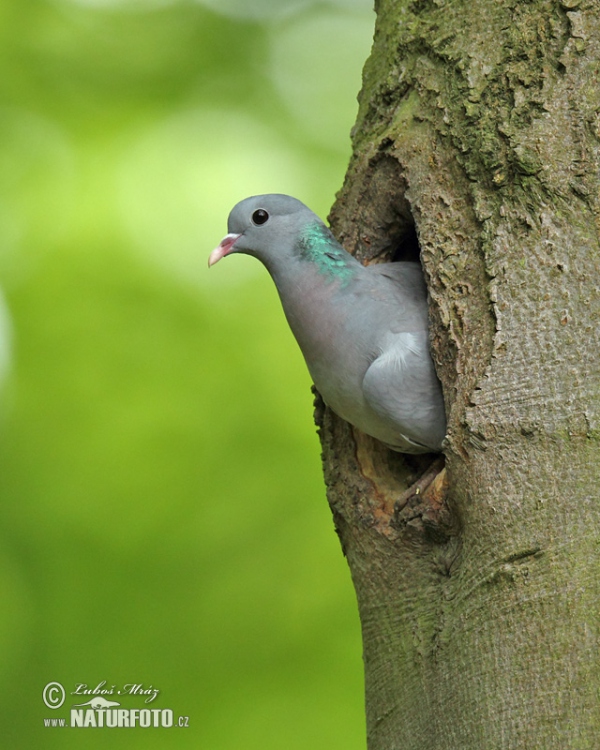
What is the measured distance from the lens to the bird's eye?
2982 mm

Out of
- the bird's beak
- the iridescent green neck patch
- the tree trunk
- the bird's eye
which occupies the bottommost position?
the tree trunk

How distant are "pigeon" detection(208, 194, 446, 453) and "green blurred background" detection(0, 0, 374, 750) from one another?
2292 mm

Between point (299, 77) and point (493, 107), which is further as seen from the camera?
point (299, 77)

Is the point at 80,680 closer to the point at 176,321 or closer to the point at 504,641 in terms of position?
the point at 176,321

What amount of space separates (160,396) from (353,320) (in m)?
2.60

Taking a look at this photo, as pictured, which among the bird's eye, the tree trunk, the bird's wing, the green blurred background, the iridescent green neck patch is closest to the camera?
the tree trunk

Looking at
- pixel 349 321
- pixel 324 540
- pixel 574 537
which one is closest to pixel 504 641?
pixel 574 537

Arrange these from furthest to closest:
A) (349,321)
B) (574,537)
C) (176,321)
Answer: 1. (176,321)
2. (349,321)
3. (574,537)

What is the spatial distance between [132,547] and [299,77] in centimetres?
316

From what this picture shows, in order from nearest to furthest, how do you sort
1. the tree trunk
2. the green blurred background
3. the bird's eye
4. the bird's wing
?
the tree trunk, the bird's wing, the bird's eye, the green blurred background

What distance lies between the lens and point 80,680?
492 cm

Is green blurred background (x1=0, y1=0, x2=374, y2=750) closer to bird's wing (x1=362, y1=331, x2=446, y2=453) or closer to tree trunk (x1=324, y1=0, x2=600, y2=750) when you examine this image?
tree trunk (x1=324, y1=0, x2=600, y2=750)

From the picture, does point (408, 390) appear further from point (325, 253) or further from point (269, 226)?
point (269, 226)

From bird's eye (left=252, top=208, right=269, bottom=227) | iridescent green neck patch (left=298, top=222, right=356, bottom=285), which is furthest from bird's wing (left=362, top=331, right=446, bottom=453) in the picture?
bird's eye (left=252, top=208, right=269, bottom=227)
